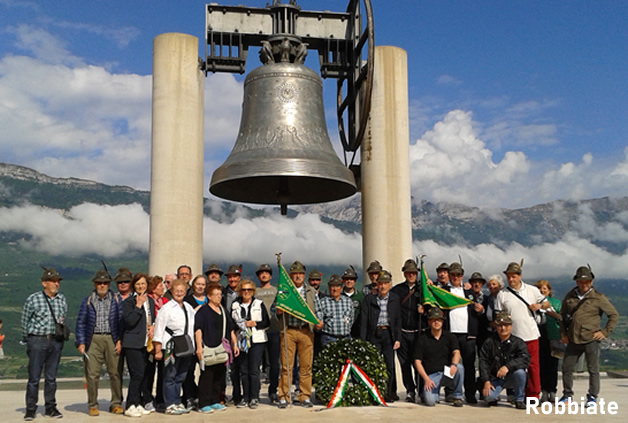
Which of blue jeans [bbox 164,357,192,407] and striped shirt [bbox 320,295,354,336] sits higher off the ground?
striped shirt [bbox 320,295,354,336]

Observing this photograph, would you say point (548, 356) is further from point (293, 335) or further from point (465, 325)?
point (293, 335)

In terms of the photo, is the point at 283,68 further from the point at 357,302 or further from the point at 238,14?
the point at 357,302

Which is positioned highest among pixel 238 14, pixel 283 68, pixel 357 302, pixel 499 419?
pixel 238 14

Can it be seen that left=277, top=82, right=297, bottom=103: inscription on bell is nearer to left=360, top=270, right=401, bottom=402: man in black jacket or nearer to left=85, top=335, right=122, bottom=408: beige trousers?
left=360, top=270, right=401, bottom=402: man in black jacket

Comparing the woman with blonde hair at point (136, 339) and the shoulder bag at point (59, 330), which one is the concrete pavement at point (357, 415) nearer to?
the woman with blonde hair at point (136, 339)

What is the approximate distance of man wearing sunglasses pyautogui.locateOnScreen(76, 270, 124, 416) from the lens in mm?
8094

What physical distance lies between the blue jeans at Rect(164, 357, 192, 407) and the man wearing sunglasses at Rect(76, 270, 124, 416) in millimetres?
595

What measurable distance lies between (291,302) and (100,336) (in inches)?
90.7

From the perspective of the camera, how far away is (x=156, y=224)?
10922mm

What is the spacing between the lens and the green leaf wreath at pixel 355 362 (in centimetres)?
840

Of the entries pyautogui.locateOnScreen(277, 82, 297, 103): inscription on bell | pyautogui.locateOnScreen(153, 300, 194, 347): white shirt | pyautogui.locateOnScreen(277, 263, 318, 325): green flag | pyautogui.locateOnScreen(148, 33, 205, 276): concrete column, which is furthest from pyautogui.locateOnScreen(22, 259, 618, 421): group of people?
pyautogui.locateOnScreen(277, 82, 297, 103): inscription on bell

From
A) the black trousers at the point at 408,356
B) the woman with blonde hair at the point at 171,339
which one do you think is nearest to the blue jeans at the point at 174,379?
the woman with blonde hair at the point at 171,339

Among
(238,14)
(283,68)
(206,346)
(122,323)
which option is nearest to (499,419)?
(206,346)

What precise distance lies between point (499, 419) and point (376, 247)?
4471 millimetres
